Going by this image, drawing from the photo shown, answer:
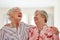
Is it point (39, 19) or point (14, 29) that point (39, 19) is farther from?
point (14, 29)

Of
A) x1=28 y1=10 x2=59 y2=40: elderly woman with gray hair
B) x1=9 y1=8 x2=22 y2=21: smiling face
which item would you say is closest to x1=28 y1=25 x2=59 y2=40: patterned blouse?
x1=28 y1=10 x2=59 y2=40: elderly woman with gray hair

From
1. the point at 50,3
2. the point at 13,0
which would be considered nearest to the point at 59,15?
the point at 50,3

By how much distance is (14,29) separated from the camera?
1.01 metres

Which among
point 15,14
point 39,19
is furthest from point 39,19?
point 15,14

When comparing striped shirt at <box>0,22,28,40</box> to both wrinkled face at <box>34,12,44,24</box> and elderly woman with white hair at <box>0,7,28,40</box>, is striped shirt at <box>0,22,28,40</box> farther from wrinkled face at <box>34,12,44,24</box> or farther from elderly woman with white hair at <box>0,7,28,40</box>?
wrinkled face at <box>34,12,44,24</box>

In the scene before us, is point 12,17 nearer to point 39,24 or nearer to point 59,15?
point 39,24

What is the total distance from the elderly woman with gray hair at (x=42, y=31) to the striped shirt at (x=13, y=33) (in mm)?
50

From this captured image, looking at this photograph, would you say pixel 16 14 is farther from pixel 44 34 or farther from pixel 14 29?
pixel 44 34

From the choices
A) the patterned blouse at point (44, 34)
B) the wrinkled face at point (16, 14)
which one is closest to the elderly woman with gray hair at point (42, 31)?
the patterned blouse at point (44, 34)

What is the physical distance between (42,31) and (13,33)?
24 centimetres

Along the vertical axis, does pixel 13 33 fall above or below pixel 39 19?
below

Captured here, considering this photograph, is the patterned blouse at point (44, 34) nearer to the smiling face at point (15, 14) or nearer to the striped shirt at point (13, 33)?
the striped shirt at point (13, 33)

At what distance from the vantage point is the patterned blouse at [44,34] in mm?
983

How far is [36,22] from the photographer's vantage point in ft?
3.32
